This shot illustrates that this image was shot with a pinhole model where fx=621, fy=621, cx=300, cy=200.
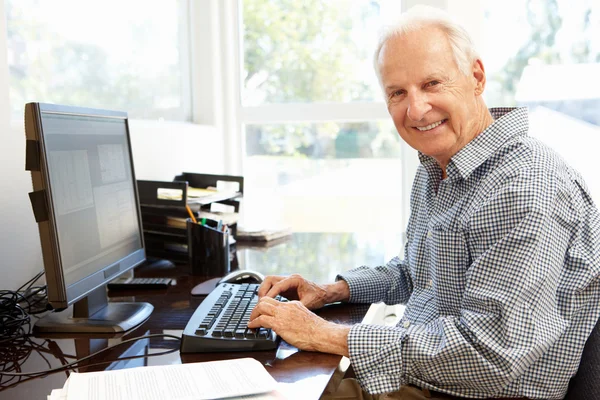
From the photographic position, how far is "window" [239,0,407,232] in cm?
307

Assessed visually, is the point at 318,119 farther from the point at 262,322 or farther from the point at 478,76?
the point at 262,322

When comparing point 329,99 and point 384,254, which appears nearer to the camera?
point 384,254

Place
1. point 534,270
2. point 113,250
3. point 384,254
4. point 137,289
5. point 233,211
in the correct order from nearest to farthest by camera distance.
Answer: point 534,270 < point 113,250 < point 137,289 < point 384,254 < point 233,211

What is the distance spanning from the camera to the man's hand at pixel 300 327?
1162mm

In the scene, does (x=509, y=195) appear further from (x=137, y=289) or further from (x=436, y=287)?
(x=137, y=289)

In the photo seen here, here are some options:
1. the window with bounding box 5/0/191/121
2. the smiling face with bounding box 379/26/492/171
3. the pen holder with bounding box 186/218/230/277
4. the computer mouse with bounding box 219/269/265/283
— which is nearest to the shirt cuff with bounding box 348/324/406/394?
the smiling face with bounding box 379/26/492/171

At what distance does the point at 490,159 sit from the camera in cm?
128

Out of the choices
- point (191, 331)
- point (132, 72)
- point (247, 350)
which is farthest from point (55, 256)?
point (132, 72)

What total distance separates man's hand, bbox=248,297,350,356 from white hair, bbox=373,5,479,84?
0.63 metres

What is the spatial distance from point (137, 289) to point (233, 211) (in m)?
0.72

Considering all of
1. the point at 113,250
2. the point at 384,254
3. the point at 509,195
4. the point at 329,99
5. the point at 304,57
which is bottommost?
the point at 384,254

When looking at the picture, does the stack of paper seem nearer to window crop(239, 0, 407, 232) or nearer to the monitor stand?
the monitor stand

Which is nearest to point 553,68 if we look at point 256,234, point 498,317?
point 256,234

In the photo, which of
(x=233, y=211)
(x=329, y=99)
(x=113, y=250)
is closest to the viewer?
(x=113, y=250)
